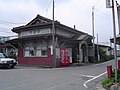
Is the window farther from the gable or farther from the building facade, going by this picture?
the gable

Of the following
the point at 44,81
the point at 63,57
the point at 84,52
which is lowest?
the point at 44,81

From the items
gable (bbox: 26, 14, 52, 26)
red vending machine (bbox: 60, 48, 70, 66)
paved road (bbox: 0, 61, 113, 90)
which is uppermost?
gable (bbox: 26, 14, 52, 26)

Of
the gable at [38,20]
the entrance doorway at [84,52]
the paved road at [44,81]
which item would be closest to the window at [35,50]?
the gable at [38,20]

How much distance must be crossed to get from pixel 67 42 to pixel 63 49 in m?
2.15

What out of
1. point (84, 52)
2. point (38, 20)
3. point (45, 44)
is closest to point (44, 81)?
point (45, 44)

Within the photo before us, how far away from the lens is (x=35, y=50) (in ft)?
99.5

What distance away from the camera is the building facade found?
2888 centimetres

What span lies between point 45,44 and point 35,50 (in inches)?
79.4

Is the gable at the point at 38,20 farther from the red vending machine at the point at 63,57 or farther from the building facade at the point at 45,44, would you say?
the red vending machine at the point at 63,57

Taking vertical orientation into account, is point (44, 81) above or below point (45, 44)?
below

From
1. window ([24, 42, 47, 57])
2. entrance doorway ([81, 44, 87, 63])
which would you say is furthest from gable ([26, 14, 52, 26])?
entrance doorway ([81, 44, 87, 63])

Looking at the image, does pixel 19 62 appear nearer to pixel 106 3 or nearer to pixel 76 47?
pixel 76 47

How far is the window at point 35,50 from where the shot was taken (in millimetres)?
29391

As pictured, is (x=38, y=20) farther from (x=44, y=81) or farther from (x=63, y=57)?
(x=44, y=81)
